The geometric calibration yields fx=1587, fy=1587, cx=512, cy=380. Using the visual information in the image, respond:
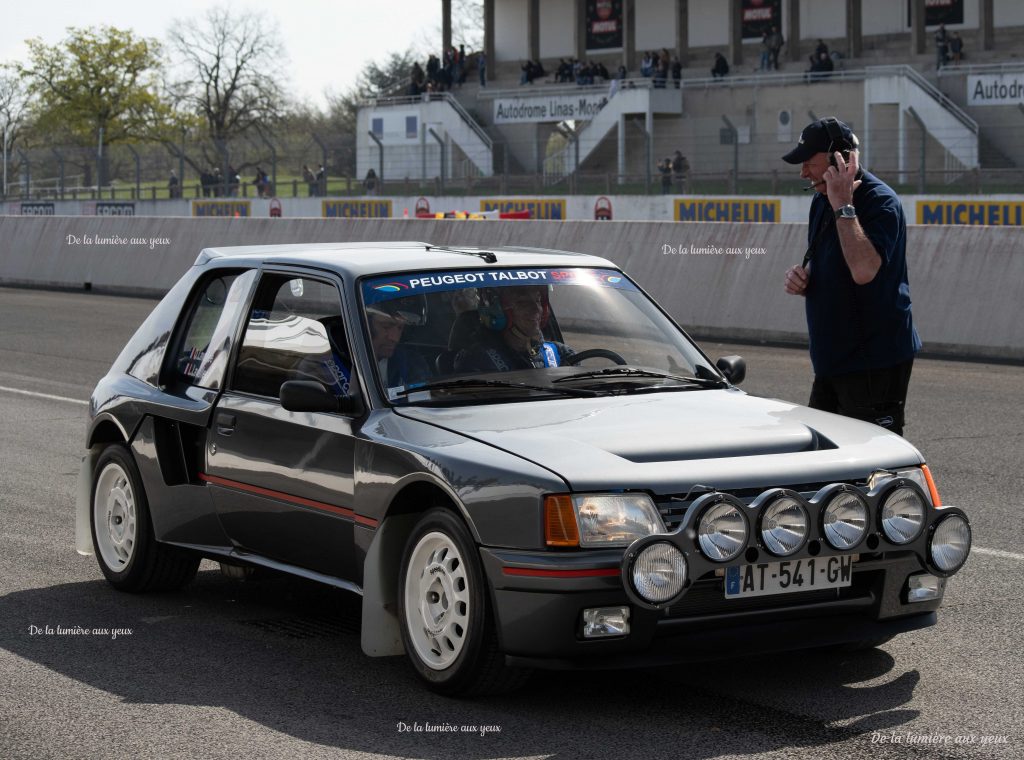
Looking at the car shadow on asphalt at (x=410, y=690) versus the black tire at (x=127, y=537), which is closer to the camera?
the car shadow on asphalt at (x=410, y=690)

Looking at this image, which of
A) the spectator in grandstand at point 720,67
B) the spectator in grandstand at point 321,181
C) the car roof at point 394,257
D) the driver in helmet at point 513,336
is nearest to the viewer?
the driver in helmet at point 513,336

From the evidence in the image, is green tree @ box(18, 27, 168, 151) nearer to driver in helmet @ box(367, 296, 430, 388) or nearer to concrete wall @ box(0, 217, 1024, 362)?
concrete wall @ box(0, 217, 1024, 362)

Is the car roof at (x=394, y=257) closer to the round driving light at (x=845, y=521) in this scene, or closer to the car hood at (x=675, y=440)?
the car hood at (x=675, y=440)

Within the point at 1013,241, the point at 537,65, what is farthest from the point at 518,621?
the point at 537,65

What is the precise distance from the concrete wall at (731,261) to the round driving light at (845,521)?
12.0 metres

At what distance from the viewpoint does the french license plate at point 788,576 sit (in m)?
4.68

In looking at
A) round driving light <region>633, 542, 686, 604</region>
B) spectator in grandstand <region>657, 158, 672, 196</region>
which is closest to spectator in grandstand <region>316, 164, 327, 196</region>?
spectator in grandstand <region>657, 158, 672, 196</region>

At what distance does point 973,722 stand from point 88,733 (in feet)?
8.65

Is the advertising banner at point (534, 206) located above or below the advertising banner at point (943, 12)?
below

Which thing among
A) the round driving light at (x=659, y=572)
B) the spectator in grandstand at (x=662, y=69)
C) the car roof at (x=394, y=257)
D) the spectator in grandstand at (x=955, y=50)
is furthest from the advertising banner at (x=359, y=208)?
the round driving light at (x=659, y=572)

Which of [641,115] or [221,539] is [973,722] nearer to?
[221,539]

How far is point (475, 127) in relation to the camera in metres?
60.6

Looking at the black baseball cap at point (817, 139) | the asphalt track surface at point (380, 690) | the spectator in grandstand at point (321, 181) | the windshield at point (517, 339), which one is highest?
the spectator in grandstand at point (321, 181)

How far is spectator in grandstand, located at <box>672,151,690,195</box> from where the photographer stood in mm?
42312
